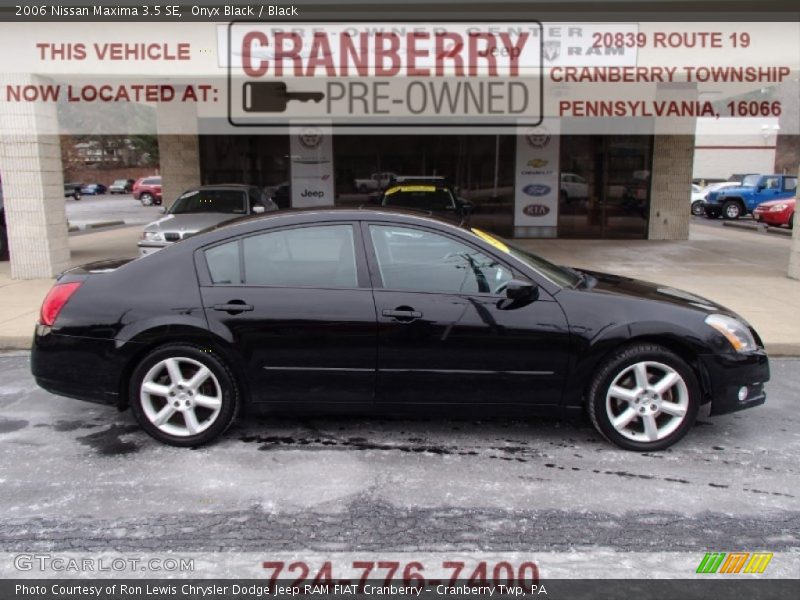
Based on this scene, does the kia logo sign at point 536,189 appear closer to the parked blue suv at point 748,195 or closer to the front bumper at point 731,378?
the parked blue suv at point 748,195

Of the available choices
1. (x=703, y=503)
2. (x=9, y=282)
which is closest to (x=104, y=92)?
(x=9, y=282)

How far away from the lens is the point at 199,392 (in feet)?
13.2

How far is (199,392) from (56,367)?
93cm

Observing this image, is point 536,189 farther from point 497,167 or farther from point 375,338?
point 375,338

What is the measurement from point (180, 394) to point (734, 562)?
10.2ft

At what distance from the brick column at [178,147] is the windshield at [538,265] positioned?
42.8 feet

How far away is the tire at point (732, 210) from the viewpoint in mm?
23922

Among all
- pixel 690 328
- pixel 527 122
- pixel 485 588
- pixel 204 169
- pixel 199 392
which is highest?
pixel 527 122

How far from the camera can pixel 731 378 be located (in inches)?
157

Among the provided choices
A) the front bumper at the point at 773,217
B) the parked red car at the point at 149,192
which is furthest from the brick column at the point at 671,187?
the parked red car at the point at 149,192

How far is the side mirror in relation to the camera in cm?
387

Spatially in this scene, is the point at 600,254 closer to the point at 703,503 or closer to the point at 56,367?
the point at 703,503

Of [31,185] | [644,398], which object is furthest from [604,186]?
[644,398]

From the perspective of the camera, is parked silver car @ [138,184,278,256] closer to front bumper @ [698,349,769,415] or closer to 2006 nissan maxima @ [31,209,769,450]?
2006 nissan maxima @ [31,209,769,450]
